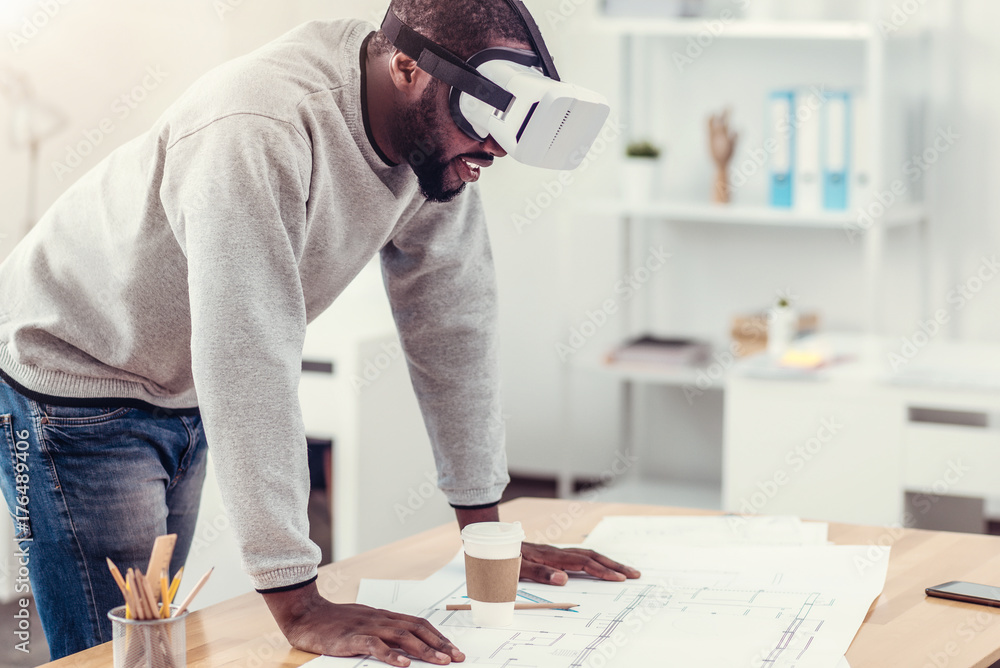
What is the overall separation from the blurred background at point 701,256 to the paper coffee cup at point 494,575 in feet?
4.83

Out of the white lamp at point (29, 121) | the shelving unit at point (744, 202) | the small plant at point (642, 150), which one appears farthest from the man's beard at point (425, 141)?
the small plant at point (642, 150)

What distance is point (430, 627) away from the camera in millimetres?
1019

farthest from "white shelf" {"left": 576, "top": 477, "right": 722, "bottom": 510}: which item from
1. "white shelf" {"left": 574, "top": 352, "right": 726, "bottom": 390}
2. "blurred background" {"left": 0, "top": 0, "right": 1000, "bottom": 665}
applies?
"white shelf" {"left": 574, "top": 352, "right": 726, "bottom": 390}

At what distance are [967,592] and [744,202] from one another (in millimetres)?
2402

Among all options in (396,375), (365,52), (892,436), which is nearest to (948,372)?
(892,436)

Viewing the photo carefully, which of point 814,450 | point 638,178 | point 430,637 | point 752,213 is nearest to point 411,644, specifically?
point 430,637

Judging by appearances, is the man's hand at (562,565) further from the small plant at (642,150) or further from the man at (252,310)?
the small plant at (642,150)

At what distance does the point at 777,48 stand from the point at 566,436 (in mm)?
1356

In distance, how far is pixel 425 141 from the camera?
112 cm

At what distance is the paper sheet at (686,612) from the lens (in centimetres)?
100

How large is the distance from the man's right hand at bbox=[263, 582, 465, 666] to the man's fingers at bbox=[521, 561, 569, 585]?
0.78 feet

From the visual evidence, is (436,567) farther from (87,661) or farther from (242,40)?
(242,40)

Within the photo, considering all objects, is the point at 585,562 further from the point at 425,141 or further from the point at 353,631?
the point at 425,141

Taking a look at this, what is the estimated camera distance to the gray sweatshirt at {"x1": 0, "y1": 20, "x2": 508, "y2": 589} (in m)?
1.00
